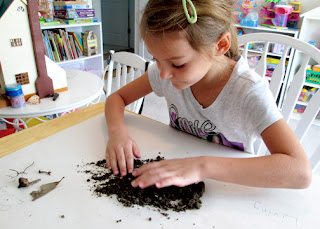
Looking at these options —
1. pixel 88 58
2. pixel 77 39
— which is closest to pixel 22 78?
pixel 77 39

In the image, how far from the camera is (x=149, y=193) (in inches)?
24.4

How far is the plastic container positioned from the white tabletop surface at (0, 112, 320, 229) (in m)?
0.50

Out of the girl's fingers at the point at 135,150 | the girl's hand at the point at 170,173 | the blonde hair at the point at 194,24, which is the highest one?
the blonde hair at the point at 194,24

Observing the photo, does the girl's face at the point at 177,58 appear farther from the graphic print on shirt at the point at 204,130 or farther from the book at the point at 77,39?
the book at the point at 77,39

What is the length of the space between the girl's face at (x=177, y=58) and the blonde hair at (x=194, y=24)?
0.02 m

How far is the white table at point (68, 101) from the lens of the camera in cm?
118

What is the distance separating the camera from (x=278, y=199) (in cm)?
62

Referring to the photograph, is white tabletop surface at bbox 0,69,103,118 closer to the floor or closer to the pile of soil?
the pile of soil

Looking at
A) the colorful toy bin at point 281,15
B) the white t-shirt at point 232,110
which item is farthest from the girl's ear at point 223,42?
the colorful toy bin at point 281,15

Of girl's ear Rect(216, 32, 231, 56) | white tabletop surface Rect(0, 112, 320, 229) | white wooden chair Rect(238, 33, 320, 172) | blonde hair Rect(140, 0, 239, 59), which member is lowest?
white tabletop surface Rect(0, 112, 320, 229)

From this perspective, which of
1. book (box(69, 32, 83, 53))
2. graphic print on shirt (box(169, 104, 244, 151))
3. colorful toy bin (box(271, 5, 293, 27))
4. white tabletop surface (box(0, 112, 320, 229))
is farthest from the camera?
book (box(69, 32, 83, 53))

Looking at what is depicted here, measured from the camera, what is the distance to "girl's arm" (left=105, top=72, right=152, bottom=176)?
2.36ft

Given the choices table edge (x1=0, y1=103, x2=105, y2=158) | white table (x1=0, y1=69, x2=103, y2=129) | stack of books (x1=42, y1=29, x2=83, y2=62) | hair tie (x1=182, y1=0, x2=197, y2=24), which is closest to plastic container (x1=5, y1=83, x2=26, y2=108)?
white table (x1=0, y1=69, x2=103, y2=129)

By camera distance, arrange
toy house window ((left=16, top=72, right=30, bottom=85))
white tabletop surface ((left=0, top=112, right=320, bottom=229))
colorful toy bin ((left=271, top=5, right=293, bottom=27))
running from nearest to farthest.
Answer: white tabletop surface ((left=0, top=112, right=320, bottom=229)), toy house window ((left=16, top=72, right=30, bottom=85)), colorful toy bin ((left=271, top=5, right=293, bottom=27))
